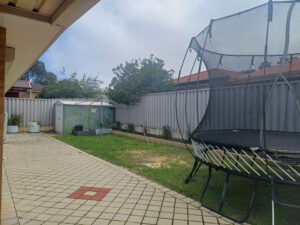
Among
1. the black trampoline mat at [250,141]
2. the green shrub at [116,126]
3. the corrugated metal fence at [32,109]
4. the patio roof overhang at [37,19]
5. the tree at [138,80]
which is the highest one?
the tree at [138,80]

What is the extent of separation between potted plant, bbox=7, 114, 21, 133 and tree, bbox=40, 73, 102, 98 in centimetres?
742

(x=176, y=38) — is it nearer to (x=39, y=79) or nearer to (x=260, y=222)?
(x=260, y=222)

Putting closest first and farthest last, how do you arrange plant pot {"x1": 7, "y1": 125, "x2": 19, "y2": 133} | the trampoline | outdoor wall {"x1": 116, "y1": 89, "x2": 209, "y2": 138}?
the trampoline → outdoor wall {"x1": 116, "y1": 89, "x2": 209, "y2": 138} → plant pot {"x1": 7, "y1": 125, "x2": 19, "y2": 133}

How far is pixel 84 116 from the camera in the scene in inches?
540

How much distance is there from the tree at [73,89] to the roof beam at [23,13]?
19310 millimetres

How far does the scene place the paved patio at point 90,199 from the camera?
10.1 feet

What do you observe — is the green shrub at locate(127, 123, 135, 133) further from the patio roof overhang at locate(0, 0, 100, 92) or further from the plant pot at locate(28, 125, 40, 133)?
the patio roof overhang at locate(0, 0, 100, 92)

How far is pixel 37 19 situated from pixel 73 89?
19549 millimetres

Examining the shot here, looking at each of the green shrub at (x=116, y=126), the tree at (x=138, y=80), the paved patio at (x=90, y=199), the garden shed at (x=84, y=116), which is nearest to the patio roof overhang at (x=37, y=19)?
the paved patio at (x=90, y=199)

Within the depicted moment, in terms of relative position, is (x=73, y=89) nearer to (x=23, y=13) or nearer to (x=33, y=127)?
(x=33, y=127)

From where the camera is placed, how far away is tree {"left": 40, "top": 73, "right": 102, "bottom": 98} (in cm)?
2098

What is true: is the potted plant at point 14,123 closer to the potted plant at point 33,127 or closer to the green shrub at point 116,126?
the potted plant at point 33,127

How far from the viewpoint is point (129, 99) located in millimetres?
12250

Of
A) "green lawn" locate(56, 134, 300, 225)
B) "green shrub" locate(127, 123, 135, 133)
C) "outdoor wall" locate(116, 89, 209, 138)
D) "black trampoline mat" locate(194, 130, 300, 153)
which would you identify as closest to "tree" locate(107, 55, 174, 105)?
"outdoor wall" locate(116, 89, 209, 138)
